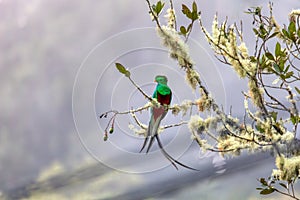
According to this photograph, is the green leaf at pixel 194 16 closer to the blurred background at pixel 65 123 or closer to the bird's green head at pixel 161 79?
the bird's green head at pixel 161 79

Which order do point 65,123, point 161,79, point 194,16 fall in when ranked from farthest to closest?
point 65,123 → point 161,79 → point 194,16

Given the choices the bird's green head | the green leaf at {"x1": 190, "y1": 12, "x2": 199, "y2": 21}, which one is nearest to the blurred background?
the bird's green head

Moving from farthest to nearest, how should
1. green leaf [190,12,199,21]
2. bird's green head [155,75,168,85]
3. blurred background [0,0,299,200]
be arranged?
1. blurred background [0,0,299,200]
2. bird's green head [155,75,168,85]
3. green leaf [190,12,199,21]

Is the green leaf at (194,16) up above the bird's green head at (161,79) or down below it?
below

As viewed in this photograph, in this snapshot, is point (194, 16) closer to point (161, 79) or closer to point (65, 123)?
point (161, 79)

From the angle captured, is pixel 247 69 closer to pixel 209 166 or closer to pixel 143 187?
pixel 209 166

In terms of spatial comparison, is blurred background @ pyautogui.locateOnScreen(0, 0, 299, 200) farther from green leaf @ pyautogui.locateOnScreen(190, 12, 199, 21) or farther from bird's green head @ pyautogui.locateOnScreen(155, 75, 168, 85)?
green leaf @ pyautogui.locateOnScreen(190, 12, 199, 21)

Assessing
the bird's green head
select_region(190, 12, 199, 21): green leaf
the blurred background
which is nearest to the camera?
select_region(190, 12, 199, 21): green leaf

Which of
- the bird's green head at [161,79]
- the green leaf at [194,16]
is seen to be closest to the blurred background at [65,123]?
the bird's green head at [161,79]

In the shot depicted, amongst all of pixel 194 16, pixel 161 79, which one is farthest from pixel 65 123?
pixel 194 16

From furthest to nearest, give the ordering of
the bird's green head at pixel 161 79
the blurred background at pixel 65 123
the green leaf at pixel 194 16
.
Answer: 1. the blurred background at pixel 65 123
2. the bird's green head at pixel 161 79
3. the green leaf at pixel 194 16

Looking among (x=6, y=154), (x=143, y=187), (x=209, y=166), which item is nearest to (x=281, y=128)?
(x=209, y=166)
